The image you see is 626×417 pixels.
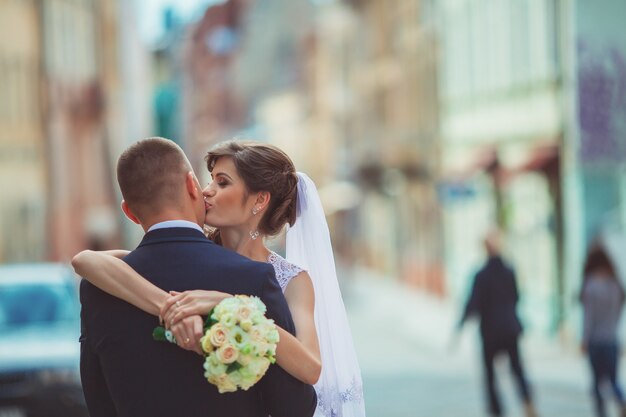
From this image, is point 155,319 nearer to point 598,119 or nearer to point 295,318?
point 295,318

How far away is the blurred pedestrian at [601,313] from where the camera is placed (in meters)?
13.2

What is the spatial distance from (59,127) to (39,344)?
26129 millimetres

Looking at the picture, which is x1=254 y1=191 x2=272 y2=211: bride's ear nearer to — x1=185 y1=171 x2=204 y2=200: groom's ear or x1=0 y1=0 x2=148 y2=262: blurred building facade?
x1=185 y1=171 x2=204 y2=200: groom's ear

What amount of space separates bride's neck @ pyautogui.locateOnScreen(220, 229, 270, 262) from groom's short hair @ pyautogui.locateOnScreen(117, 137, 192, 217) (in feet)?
1.72

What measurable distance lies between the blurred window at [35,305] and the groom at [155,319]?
10467mm

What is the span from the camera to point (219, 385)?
3.71 metres

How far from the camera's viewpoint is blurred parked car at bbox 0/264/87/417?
41.4 feet

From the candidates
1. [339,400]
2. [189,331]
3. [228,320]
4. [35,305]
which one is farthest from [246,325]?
[35,305]

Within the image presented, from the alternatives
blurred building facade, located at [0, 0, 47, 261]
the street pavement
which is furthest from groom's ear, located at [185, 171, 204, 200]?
blurred building facade, located at [0, 0, 47, 261]

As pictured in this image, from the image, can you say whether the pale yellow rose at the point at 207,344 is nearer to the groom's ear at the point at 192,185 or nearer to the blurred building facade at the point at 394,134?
the groom's ear at the point at 192,185

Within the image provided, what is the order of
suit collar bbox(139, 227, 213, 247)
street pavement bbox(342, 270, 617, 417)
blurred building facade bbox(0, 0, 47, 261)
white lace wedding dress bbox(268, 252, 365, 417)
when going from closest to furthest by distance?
1. suit collar bbox(139, 227, 213, 247)
2. white lace wedding dress bbox(268, 252, 365, 417)
3. street pavement bbox(342, 270, 617, 417)
4. blurred building facade bbox(0, 0, 47, 261)

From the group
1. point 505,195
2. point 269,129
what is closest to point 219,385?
point 505,195

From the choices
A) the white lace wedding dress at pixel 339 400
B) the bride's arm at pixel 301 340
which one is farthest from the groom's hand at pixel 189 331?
the white lace wedding dress at pixel 339 400

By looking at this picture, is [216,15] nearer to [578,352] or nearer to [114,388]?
[578,352]
